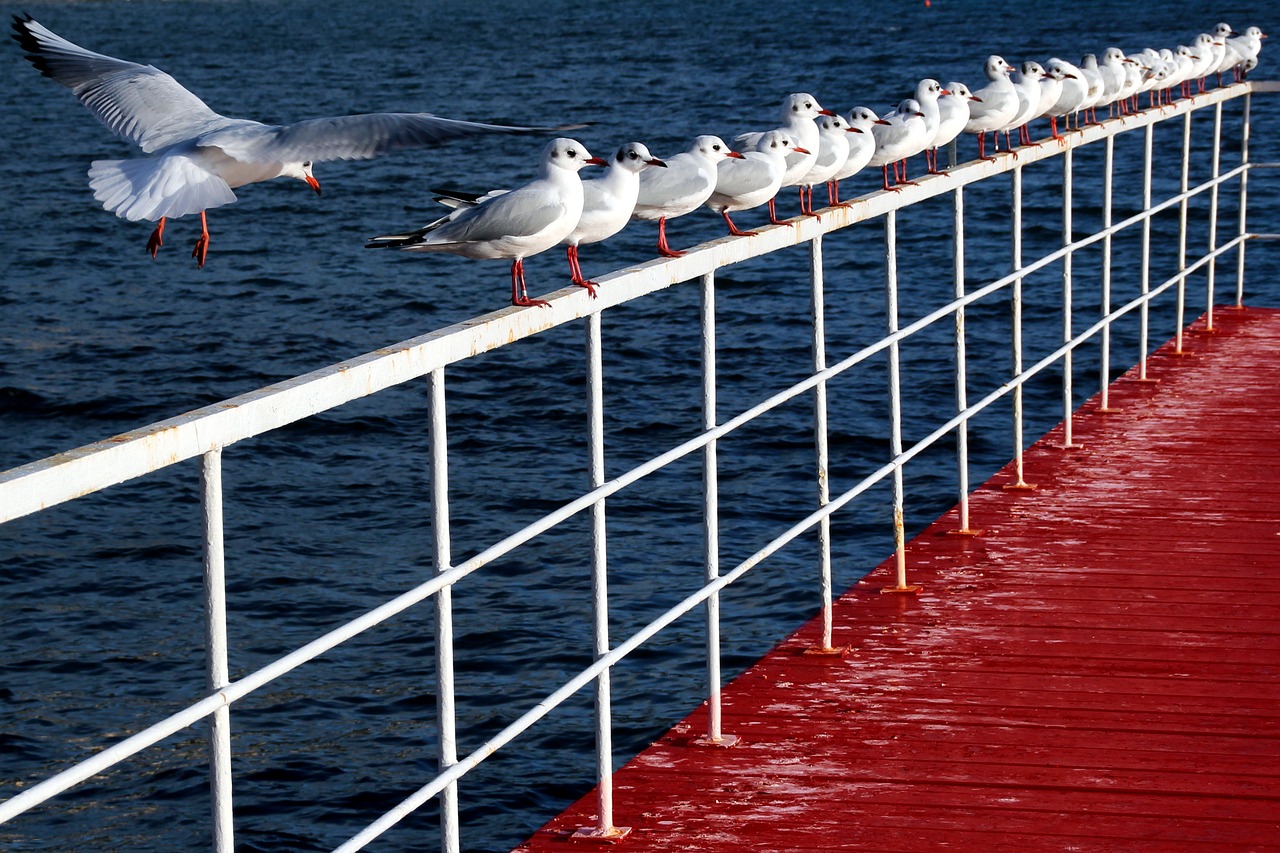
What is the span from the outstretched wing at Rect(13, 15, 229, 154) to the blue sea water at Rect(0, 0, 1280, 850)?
4.51m

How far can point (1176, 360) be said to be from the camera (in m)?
9.71

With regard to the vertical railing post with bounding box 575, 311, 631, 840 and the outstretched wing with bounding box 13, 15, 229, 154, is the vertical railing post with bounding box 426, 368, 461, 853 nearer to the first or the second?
the vertical railing post with bounding box 575, 311, 631, 840

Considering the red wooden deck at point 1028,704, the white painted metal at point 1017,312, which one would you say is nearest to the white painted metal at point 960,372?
the red wooden deck at point 1028,704

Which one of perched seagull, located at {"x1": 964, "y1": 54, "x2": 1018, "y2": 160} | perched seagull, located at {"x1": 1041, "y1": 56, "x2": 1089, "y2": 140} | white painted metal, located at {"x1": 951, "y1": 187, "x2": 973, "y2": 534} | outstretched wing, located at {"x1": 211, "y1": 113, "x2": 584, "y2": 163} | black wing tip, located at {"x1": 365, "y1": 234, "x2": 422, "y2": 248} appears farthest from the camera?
perched seagull, located at {"x1": 1041, "y1": 56, "x2": 1089, "y2": 140}

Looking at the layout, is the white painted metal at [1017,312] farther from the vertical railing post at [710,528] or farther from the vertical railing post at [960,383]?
the vertical railing post at [710,528]

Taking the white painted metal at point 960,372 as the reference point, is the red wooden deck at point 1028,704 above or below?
below

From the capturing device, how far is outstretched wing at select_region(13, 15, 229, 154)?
5.00 m

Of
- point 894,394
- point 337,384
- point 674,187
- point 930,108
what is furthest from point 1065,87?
point 337,384

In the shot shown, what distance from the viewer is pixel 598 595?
4.04m

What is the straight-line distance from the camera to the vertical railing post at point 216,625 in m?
2.67

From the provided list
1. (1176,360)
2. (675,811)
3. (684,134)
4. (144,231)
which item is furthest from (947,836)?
(684,134)

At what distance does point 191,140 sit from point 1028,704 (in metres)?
2.53

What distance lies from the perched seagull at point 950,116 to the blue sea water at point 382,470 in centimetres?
376

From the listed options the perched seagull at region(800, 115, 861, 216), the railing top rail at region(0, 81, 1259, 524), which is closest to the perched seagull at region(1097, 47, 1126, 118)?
the perched seagull at region(800, 115, 861, 216)
